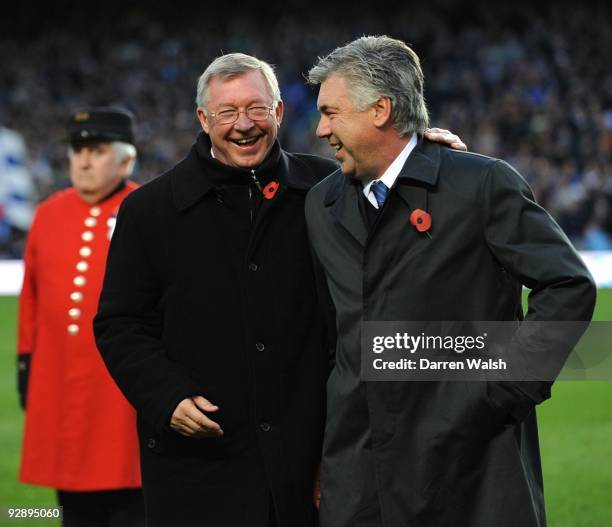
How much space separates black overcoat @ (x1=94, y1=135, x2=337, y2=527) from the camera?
11.5 ft

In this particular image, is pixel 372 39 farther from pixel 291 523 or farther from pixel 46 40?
pixel 46 40

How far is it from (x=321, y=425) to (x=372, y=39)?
1186 mm

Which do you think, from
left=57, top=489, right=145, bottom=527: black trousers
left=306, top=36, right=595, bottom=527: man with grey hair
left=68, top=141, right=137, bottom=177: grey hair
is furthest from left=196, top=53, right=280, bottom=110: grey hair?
left=57, top=489, right=145, bottom=527: black trousers

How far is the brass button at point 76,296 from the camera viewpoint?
4.78m

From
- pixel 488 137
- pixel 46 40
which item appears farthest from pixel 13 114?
pixel 488 137

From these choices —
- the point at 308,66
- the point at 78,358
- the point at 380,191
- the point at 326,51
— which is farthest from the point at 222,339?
the point at 326,51

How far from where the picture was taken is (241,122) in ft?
11.5

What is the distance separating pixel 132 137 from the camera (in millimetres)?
5156

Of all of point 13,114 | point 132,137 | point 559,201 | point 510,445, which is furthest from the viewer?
point 13,114

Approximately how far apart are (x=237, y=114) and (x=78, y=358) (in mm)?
1646

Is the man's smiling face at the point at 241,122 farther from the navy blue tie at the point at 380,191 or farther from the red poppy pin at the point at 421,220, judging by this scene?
the red poppy pin at the point at 421,220

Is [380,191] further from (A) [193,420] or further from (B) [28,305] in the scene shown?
(B) [28,305]

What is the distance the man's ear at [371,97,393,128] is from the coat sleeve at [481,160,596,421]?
39cm

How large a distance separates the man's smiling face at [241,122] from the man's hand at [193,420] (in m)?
0.76
